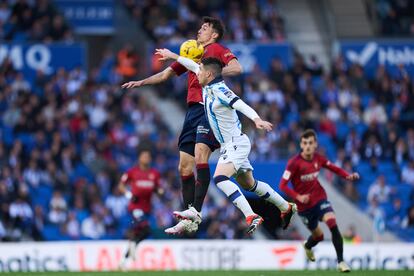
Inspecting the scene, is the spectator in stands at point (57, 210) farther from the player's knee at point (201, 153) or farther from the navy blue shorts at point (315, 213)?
the player's knee at point (201, 153)

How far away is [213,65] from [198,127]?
1.01m

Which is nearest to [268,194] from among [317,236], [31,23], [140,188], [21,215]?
[317,236]

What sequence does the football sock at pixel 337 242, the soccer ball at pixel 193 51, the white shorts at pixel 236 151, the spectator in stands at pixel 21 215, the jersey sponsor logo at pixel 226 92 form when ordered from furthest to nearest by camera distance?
1. the spectator in stands at pixel 21 215
2. the football sock at pixel 337 242
3. the soccer ball at pixel 193 51
4. the white shorts at pixel 236 151
5. the jersey sponsor logo at pixel 226 92

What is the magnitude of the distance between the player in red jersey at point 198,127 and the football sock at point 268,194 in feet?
2.58

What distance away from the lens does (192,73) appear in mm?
15984

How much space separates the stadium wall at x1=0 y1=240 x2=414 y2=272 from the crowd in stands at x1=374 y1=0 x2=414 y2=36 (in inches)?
490

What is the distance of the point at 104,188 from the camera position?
27.5m

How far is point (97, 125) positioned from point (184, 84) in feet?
9.68

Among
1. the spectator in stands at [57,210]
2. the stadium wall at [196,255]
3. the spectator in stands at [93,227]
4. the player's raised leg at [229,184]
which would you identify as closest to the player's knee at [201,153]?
the player's raised leg at [229,184]

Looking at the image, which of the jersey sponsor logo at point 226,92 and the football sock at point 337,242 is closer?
the jersey sponsor logo at point 226,92

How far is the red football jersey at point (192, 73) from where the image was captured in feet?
50.9

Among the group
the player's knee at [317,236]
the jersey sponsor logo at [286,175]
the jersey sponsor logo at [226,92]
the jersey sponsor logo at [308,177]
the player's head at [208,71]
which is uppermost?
the player's head at [208,71]

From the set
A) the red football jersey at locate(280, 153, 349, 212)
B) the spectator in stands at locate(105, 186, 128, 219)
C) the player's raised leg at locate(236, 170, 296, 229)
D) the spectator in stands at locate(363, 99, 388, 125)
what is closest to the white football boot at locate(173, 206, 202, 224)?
the player's raised leg at locate(236, 170, 296, 229)

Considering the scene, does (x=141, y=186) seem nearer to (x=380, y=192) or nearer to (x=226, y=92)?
(x=226, y=92)
